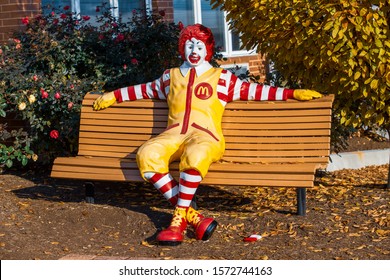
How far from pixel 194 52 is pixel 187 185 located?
1.16 meters

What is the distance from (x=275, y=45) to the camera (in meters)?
7.61

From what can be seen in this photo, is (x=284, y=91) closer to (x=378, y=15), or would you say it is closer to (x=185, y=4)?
(x=378, y=15)

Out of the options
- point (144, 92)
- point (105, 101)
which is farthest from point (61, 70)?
point (144, 92)

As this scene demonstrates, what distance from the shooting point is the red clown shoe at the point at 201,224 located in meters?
6.68

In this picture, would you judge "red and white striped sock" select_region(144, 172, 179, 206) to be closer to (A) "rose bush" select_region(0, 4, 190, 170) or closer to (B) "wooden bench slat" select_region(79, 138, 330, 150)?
(B) "wooden bench slat" select_region(79, 138, 330, 150)

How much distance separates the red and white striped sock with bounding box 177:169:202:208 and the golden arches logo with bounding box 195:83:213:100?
75 centimetres

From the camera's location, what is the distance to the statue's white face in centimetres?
741

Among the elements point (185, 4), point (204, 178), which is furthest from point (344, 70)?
point (185, 4)

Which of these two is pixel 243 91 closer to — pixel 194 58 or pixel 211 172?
pixel 194 58

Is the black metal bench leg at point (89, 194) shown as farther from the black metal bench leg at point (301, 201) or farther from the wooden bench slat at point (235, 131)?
the black metal bench leg at point (301, 201)

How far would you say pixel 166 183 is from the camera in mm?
7031

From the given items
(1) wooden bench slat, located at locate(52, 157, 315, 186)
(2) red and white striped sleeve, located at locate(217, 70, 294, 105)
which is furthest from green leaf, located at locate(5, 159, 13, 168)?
(2) red and white striped sleeve, located at locate(217, 70, 294, 105)

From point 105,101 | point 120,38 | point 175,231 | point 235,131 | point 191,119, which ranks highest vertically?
point 120,38

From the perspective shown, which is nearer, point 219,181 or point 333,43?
point 219,181
